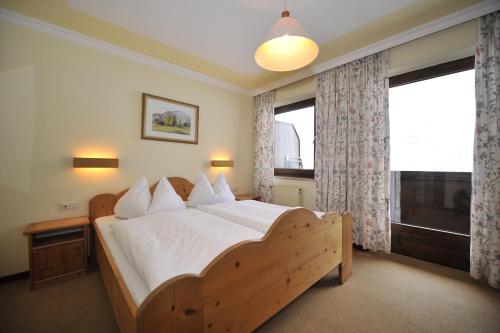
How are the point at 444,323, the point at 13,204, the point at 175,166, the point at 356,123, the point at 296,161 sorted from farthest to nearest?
the point at 296,161 < the point at 175,166 < the point at 356,123 < the point at 13,204 < the point at 444,323

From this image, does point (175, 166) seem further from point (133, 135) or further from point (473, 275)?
point (473, 275)

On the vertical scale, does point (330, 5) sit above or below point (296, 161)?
above

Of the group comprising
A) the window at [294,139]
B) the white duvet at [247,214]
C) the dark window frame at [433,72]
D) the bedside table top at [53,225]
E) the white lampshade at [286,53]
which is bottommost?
the bedside table top at [53,225]

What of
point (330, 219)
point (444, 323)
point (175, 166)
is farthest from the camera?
point (175, 166)

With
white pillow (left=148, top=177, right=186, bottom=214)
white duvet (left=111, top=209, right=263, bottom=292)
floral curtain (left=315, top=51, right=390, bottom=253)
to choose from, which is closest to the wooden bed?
white duvet (left=111, top=209, right=263, bottom=292)

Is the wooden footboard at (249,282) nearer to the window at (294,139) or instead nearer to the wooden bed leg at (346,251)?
the wooden bed leg at (346,251)

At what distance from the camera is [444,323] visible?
158 cm

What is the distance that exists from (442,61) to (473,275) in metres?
2.43

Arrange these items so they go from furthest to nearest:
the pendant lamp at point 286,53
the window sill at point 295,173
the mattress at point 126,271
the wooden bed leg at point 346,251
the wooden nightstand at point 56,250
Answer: the window sill at point 295,173 → the wooden bed leg at point 346,251 → the wooden nightstand at point 56,250 → the pendant lamp at point 286,53 → the mattress at point 126,271

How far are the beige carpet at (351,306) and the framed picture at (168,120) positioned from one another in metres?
1.99

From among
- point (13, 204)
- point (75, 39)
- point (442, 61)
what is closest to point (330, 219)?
point (442, 61)

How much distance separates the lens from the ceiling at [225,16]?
205 cm

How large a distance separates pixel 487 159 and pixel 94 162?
4.34m

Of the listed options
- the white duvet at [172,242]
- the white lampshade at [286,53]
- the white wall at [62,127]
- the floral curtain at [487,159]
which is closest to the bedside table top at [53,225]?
the white wall at [62,127]
